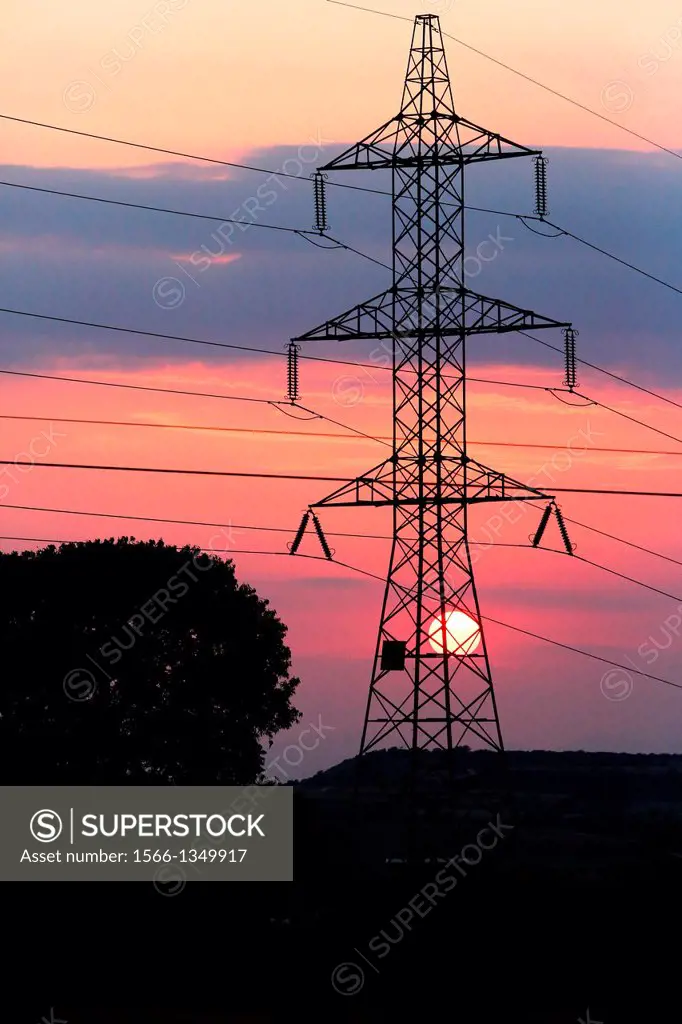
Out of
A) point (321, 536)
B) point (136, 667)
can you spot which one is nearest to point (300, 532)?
point (321, 536)

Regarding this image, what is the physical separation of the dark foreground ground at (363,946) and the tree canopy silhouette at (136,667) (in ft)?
64.8

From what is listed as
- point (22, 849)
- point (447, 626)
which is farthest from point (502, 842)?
point (22, 849)

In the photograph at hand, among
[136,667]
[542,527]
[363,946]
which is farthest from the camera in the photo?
[136,667]

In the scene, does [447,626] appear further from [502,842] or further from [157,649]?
[157,649]

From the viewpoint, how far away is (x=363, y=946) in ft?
146

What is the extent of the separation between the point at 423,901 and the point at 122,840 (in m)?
10.4

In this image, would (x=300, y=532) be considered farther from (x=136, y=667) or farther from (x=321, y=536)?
(x=136, y=667)

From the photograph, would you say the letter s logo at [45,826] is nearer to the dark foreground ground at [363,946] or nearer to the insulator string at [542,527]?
the dark foreground ground at [363,946]

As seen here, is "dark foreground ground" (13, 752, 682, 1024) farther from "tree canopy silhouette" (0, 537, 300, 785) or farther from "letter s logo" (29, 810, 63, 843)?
"tree canopy silhouette" (0, 537, 300, 785)

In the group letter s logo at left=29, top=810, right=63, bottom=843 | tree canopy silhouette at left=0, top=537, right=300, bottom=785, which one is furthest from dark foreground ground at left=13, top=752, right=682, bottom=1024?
tree canopy silhouette at left=0, top=537, right=300, bottom=785

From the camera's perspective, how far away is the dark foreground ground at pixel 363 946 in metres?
41.9

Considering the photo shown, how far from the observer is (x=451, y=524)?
5191cm

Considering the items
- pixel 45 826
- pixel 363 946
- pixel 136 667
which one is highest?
pixel 136 667

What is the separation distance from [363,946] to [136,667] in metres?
34.3
